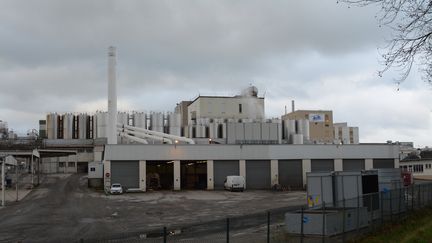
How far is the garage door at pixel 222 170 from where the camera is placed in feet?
240

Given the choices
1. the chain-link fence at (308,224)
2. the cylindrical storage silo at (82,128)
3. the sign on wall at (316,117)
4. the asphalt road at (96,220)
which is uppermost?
the sign on wall at (316,117)

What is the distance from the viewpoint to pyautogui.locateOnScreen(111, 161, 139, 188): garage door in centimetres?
6925

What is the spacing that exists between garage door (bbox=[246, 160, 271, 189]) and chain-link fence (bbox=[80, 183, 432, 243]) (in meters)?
47.1

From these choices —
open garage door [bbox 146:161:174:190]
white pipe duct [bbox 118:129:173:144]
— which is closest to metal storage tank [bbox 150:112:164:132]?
white pipe duct [bbox 118:129:173:144]

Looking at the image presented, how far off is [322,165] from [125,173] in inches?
1204

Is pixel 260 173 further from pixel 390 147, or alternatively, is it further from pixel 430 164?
pixel 430 164

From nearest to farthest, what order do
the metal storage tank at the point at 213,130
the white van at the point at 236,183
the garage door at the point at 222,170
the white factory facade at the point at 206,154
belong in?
1. the white van at the point at 236,183
2. the white factory facade at the point at 206,154
3. the garage door at the point at 222,170
4. the metal storage tank at the point at 213,130

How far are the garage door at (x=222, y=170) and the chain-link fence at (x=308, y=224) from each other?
47.4 metres

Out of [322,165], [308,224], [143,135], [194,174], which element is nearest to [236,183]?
[194,174]

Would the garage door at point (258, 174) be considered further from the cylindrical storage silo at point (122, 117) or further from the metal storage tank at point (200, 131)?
the cylindrical storage silo at point (122, 117)

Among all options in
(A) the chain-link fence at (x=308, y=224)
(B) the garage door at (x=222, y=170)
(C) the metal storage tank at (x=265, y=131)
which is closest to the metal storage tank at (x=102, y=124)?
(C) the metal storage tank at (x=265, y=131)

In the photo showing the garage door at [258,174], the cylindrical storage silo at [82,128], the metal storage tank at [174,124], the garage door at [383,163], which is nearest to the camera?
the garage door at [258,174]

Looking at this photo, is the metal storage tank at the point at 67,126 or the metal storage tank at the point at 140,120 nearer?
the metal storage tank at the point at 140,120

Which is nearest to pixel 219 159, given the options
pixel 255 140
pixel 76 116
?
pixel 255 140
